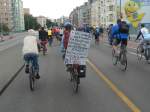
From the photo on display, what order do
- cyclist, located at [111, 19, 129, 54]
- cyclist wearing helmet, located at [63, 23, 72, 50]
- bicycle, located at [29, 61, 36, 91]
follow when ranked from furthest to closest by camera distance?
1. cyclist, located at [111, 19, 129, 54]
2. cyclist wearing helmet, located at [63, 23, 72, 50]
3. bicycle, located at [29, 61, 36, 91]

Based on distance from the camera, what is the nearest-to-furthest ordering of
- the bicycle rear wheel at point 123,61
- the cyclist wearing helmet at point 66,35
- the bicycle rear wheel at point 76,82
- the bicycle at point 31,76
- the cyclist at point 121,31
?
the bicycle rear wheel at point 76,82
the bicycle at point 31,76
the cyclist wearing helmet at point 66,35
the bicycle rear wheel at point 123,61
the cyclist at point 121,31

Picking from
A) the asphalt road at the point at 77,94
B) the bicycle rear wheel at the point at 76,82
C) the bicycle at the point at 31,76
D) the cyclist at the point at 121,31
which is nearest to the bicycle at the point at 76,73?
the bicycle rear wheel at the point at 76,82

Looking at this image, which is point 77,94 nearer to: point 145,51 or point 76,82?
point 76,82

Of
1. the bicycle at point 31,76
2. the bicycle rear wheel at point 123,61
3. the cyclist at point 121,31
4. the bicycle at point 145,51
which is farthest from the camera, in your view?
the bicycle at point 145,51

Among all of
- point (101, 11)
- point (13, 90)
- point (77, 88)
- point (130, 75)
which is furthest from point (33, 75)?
point (101, 11)

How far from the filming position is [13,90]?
11.6 metres

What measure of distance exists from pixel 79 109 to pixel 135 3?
5147cm

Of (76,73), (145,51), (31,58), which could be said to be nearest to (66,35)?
(31,58)

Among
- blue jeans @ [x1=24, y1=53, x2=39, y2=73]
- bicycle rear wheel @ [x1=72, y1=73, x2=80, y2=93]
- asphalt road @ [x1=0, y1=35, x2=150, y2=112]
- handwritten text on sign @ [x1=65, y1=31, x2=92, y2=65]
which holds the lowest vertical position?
asphalt road @ [x1=0, y1=35, x2=150, y2=112]

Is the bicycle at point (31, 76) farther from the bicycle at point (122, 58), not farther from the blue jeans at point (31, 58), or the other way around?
the bicycle at point (122, 58)

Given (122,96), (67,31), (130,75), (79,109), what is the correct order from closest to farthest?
(79,109) → (122,96) → (67,31) → (130,75)

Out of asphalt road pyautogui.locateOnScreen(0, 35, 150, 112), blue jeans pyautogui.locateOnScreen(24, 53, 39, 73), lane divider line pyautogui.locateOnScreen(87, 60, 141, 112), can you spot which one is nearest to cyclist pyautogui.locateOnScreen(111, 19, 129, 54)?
asphalt road pyautogui.locateOnScreen(0, 35, 150, 112)

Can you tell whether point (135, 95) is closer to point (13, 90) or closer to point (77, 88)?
point (77, 88)

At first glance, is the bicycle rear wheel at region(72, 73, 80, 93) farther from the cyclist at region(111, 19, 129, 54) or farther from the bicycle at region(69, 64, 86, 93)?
the cyclist at region(111, 19, 129, 54)
